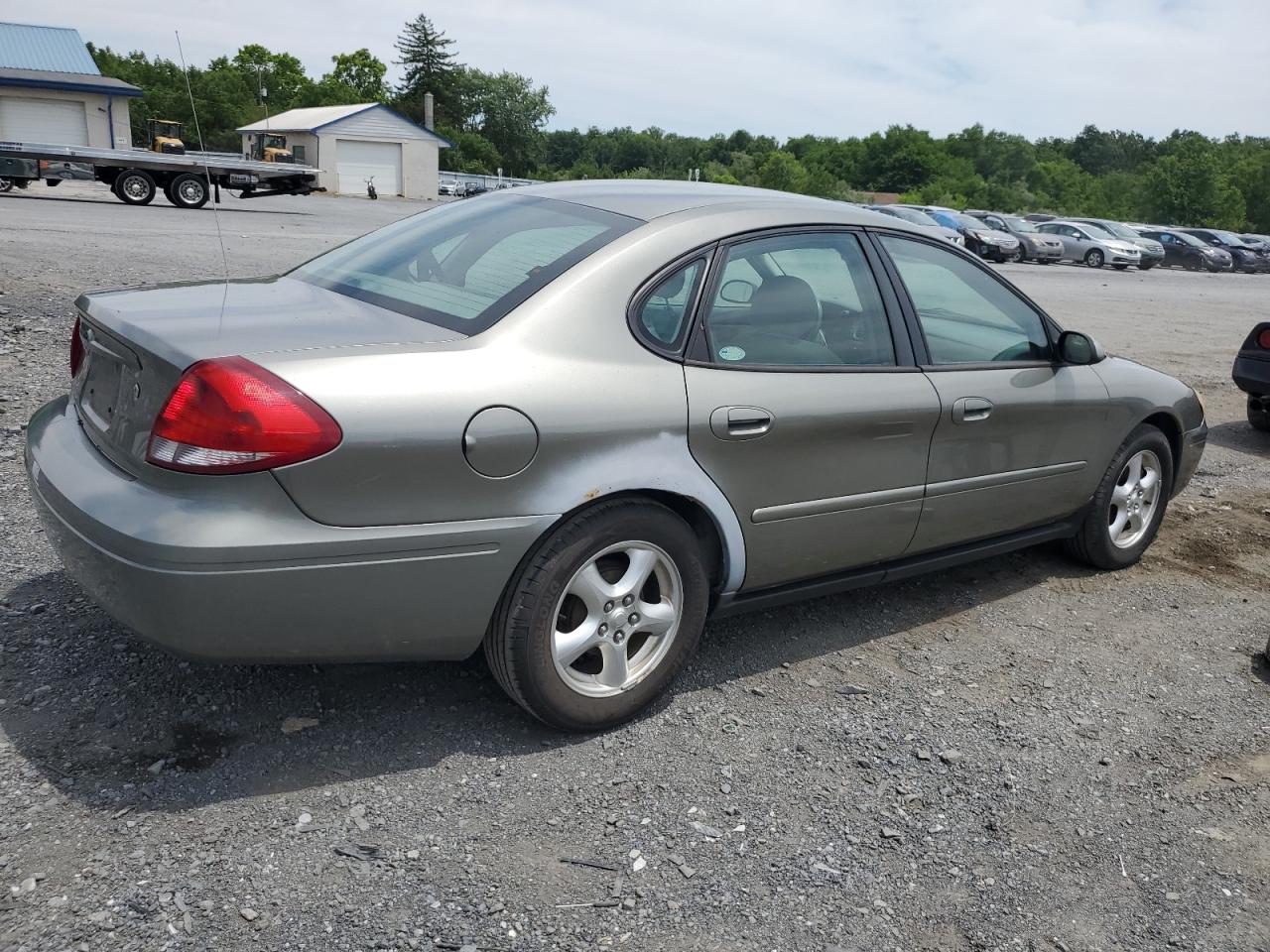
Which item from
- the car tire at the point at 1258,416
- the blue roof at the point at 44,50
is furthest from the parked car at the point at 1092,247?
the blue roof at the point at 44,50

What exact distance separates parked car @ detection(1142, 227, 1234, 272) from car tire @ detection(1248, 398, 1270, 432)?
115 feet

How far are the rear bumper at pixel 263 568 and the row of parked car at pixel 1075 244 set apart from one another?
2886 centimetres

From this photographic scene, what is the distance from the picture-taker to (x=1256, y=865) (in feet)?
9.78

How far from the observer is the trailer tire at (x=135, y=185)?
1022 inches

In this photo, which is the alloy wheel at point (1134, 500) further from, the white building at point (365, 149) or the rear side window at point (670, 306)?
the white building at point (365, 149)

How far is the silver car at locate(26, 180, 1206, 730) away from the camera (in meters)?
2.75

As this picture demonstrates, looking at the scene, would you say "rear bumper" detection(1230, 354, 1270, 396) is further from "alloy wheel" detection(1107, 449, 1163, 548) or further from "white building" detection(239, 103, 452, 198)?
"white building" detection(239, 103, 452, 198)

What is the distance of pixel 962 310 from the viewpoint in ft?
14.4

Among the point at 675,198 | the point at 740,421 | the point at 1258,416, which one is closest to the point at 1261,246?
the point at 1258,416

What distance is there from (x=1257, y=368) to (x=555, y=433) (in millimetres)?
7476

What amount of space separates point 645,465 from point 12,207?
22.0 m

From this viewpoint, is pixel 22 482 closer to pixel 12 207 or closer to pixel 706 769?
pixel 706 769

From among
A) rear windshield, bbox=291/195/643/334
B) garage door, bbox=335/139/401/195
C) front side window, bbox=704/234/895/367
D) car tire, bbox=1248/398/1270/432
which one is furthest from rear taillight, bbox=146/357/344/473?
garage door, bbox=335/139/401/195

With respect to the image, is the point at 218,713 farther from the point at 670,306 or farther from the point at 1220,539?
the point at 1220,539
